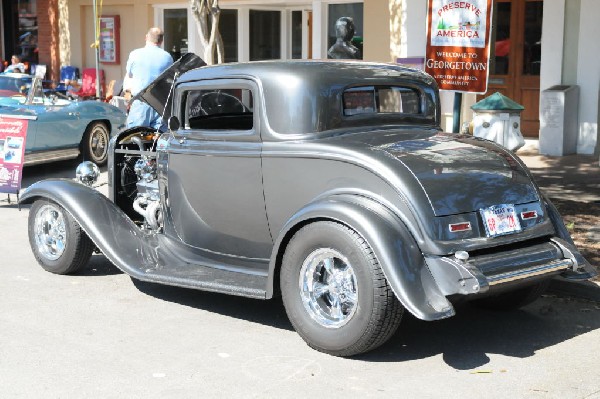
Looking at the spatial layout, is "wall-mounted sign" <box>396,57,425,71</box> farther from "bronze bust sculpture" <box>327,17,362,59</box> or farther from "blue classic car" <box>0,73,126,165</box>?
"blue classic car" <box>0,73,126,165</box>

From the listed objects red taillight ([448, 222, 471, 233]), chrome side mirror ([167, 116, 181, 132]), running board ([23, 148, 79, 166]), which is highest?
chrome side mirror ([167, 116, 181, 132])

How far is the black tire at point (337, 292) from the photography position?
5.04 m

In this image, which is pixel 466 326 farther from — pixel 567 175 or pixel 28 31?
pixel 28 31

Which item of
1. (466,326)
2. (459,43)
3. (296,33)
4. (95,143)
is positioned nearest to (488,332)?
(466,326)

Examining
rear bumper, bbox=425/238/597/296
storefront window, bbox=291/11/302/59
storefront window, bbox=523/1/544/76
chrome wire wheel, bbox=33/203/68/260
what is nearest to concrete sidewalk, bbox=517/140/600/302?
storefront window, bbox=523/1/544/76

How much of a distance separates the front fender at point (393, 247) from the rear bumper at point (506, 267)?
0.08 meters

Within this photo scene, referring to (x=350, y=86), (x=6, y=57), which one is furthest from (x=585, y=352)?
(x=6, y=57)

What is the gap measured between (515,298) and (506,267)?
96 centimetres

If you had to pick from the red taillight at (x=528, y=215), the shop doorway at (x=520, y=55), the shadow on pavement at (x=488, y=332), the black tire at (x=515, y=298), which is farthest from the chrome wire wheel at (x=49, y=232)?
the shop doorway at (x=520, y=55)

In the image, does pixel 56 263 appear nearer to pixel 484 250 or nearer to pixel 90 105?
pixel 484 250

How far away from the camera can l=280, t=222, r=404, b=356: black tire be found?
504 centimetres

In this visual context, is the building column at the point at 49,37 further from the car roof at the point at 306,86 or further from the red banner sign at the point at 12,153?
the car roof at the point at 306,86

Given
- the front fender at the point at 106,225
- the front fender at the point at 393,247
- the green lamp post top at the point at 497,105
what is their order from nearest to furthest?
the front fender at the point at 393,247, the front fender at the point at 106,225, the green lamp post top at the point at 497,105

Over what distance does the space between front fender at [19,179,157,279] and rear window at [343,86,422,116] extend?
5.87 feet
